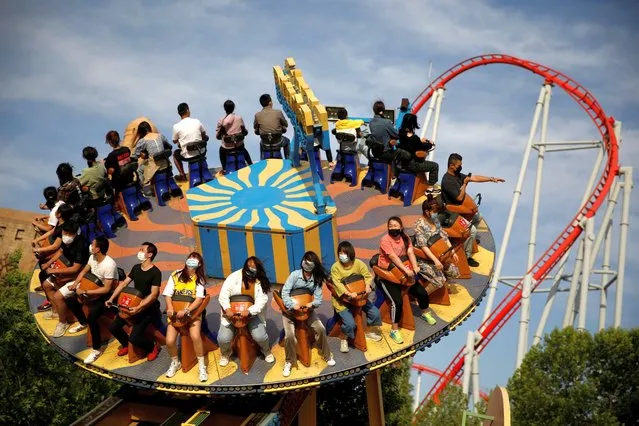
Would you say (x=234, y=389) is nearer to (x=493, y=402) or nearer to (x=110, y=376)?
(x=110, y=376)

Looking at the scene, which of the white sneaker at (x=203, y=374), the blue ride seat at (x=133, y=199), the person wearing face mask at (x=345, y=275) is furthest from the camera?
the blue ride seat at (x=133, y=199)

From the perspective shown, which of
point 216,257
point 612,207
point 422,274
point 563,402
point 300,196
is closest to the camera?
point 422,274

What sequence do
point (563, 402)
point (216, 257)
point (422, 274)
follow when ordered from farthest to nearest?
point (563, 402) → point (216, 257) → point (422, 274)

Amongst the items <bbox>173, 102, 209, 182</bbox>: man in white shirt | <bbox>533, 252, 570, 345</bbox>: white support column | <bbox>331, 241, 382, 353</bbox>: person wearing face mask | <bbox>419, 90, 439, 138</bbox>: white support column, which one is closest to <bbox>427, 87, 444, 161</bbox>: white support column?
<bbox>419, 90, 439, 138</bbox>: white support column

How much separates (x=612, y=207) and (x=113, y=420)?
623 inches

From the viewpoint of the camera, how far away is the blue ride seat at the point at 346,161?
15484 millimetres

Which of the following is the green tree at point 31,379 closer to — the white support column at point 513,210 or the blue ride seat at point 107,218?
the blue ride seat at point 107,218

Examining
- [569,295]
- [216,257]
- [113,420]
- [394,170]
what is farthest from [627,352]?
[113,420]

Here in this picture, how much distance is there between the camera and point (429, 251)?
34.3ft

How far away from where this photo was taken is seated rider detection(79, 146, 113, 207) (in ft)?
42.9

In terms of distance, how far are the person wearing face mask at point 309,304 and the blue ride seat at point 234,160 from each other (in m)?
7.25

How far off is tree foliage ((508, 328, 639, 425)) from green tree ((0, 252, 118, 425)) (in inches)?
449

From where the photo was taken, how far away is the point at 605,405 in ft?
56.5

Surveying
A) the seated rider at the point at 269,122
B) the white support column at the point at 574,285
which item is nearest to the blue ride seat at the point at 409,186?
the seated rider at the point at 269,122
